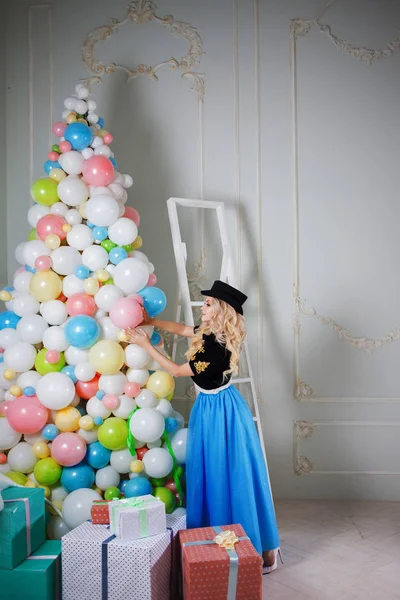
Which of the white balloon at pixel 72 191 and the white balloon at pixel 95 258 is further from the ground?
the white balloon at pixel 72 191

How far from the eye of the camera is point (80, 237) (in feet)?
10.0

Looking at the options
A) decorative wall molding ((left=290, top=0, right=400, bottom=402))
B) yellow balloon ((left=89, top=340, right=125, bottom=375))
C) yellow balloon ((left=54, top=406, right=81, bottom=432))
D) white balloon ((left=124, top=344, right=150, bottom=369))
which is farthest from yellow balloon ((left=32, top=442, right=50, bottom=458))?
decorative wall molding ((left=290, top=0, right=400, bottom=402))

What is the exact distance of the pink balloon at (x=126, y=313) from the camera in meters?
2.91

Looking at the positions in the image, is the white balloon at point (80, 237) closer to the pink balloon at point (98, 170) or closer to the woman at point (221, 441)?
the pink balloon at point (98, 170)

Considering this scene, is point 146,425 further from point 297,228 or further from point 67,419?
point 297,228

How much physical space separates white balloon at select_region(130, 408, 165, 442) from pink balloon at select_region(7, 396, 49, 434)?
0.42 m

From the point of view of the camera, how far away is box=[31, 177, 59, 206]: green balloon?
3152mm

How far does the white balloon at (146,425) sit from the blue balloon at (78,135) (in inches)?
54.3

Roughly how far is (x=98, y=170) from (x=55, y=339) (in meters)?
0.87

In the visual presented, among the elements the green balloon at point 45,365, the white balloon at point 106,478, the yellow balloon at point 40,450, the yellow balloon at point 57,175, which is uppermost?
the yellow balloon at point 57,175

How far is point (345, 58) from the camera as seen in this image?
415 centimetres

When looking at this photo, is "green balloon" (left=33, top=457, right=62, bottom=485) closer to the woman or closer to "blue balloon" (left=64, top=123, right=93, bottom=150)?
the woman

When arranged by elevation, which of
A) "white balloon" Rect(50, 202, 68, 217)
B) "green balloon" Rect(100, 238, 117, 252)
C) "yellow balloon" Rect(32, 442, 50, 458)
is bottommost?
"yellow balloon" Rect(32, 442, 50, 458)

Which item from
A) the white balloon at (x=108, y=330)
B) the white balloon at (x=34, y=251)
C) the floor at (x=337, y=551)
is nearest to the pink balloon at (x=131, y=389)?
the white balloon at (x=108, y=330)
